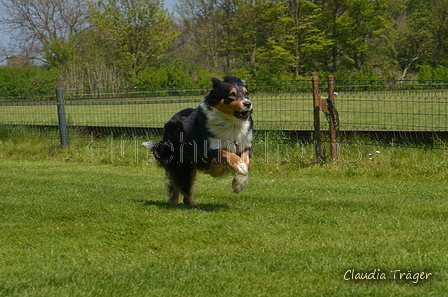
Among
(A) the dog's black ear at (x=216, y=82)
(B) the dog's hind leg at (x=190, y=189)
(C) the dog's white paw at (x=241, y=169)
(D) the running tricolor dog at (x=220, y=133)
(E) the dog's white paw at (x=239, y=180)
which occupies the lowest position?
(B) the dog's hind leg at (x=190, y=189)

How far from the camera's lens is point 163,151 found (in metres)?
7.14

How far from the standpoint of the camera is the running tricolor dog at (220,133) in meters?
6.07

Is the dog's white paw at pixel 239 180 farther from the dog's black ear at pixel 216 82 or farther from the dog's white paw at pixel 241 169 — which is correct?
the dog's black ear at pixel 216 82

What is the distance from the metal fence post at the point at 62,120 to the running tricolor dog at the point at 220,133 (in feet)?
23.3

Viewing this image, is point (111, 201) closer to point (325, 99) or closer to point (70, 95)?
point (325, 99)

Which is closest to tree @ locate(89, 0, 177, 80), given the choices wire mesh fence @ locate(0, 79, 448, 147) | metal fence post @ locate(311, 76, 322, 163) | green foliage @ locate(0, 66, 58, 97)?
green foliage @ locate(0, 66, 58, 97)

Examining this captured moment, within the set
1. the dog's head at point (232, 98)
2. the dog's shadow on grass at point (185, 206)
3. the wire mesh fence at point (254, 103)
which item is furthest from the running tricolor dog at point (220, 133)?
the wire mesh fence at point (254, 103)

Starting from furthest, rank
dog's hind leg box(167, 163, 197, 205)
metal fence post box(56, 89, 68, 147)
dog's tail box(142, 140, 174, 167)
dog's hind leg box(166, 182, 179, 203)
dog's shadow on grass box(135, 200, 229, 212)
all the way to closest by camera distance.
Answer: metal fence post box(56, 89, 68, 147)
dog's hind leg box(166, 182, 179, 203)
dog's tail box(142, 140, 174, 167)
dog's hind leg box(167, 163, 197, 205)
dog's shadow on grass box(135, 200, 229, 212)

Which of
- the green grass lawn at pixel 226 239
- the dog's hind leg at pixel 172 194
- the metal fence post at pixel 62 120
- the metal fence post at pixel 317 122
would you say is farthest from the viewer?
the metal fence post at pixel 62 120

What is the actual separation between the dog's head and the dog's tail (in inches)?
44.9

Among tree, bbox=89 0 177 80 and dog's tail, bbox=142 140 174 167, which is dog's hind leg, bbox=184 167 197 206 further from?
tree, bbox=89 0 177 80

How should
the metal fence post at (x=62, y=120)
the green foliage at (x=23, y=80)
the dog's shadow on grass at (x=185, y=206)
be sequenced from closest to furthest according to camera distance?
the dog's shadow on grass at (x=185, y=206) < the metal fence post at (x=62, y=120) < the green foliage at (x=23, y=80)

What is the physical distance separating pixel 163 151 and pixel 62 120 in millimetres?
6744

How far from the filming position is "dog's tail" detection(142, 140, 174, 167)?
23.0 ft
